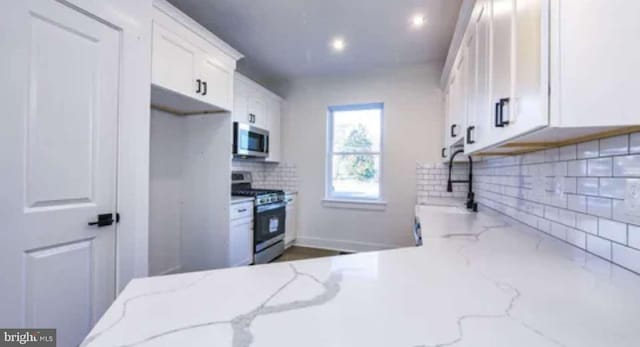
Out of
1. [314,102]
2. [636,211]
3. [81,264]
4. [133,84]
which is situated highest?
[314,102]

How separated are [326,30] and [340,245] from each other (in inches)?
110

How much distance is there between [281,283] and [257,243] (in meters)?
2.57

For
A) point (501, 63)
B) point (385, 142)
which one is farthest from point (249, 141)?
point (501, 63)

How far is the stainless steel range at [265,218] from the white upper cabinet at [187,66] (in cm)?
112

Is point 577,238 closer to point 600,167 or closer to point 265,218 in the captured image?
point 600,167

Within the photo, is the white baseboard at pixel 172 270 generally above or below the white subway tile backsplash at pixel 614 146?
below

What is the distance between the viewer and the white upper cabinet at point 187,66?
79.2 inches

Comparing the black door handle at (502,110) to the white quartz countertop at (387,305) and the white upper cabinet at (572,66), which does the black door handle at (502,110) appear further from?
the white quartz countertop at (387,305)

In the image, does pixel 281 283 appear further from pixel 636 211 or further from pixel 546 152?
pixel 546 152

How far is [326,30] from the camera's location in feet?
9.39

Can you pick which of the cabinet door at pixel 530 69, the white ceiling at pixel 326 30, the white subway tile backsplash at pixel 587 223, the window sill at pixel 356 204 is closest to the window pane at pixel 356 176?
the window sill at pixel 356 204

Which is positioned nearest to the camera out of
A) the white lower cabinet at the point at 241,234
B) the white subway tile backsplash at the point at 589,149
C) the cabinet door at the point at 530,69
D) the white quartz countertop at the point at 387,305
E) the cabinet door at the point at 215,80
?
the white quartz countertop at the point at 387,305

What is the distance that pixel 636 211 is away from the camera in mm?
881

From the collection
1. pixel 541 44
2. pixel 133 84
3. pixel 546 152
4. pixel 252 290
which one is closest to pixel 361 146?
pixel 546 152
